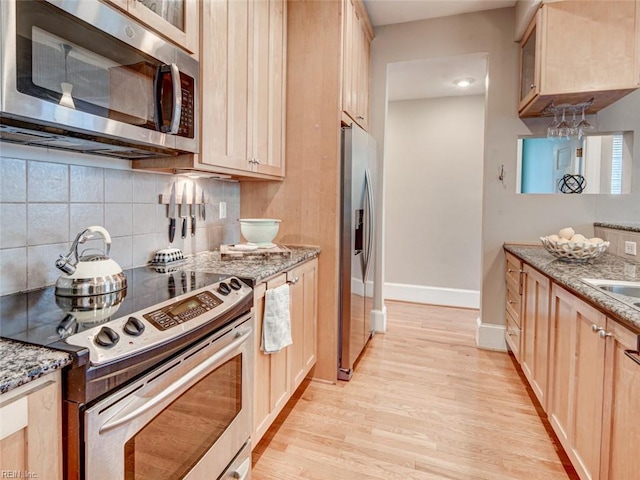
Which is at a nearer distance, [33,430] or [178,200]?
[33,430]

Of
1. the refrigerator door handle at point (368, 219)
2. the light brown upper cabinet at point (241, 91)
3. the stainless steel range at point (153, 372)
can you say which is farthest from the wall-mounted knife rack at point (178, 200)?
the refrigerator door handle at point (368, 219)

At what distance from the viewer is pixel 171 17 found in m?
1.40

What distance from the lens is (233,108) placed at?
1.79 meters

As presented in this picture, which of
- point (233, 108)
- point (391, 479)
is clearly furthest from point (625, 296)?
point (233, 108)

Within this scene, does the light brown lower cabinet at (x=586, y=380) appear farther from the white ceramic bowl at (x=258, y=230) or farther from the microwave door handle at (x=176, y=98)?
the microwave door handle at (x=176, y=98)

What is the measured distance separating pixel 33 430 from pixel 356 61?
281cm

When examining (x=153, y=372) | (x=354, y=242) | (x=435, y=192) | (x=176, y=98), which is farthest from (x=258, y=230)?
(x=435, y=192)

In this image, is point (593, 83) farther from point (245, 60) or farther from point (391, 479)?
point (391, 479)

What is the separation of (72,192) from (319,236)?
4.59 feet

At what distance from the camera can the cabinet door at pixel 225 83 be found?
1575mm

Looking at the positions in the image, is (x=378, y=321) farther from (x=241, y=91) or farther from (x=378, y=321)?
(x=241, y=91)

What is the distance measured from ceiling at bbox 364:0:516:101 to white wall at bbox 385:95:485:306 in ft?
0.83

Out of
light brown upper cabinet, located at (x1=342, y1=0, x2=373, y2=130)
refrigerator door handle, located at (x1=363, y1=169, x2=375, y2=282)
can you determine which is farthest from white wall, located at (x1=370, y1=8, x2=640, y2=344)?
refrigerator door handle, located at (x1=363, y1=169, x2=375, y2=282)

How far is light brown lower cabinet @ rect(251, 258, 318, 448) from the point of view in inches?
64.1
